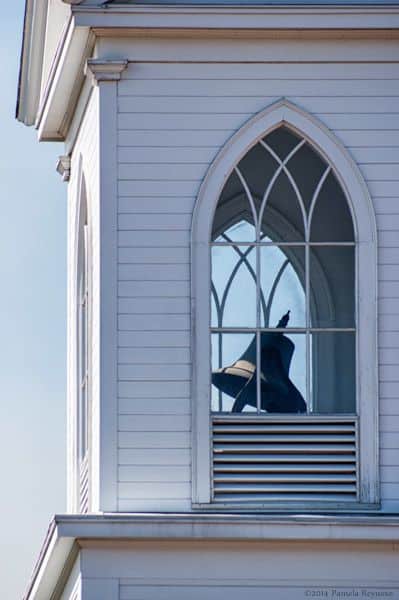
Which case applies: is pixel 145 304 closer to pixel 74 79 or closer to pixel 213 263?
pixel 213 263

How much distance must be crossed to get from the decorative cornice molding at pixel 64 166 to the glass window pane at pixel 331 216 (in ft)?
11.4

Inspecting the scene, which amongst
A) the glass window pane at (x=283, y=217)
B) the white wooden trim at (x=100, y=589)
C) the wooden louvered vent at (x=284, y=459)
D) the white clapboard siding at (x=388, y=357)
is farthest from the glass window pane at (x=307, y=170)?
the white wooden trim at (x=100, y=589)

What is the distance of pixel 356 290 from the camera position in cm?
2786

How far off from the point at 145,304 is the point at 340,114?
2.22m

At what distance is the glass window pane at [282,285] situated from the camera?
28156mm

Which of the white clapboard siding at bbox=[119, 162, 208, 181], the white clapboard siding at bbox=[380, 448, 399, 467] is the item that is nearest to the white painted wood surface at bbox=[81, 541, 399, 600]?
the white clapboard siding at bbox=[380, 448, 399, 467]

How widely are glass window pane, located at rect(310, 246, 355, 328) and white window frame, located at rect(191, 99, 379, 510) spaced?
27cm

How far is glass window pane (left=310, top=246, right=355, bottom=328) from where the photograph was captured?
28125 mm

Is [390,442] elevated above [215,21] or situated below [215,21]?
below

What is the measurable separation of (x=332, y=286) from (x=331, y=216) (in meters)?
0.57

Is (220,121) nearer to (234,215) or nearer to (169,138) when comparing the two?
(169,138)

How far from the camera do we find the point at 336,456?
90.8 ft

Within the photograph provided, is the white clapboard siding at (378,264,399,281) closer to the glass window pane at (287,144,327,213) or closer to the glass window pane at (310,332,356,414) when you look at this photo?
the glass window pane at (310,332,356,414)

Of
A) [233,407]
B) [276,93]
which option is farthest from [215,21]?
[233,407]
